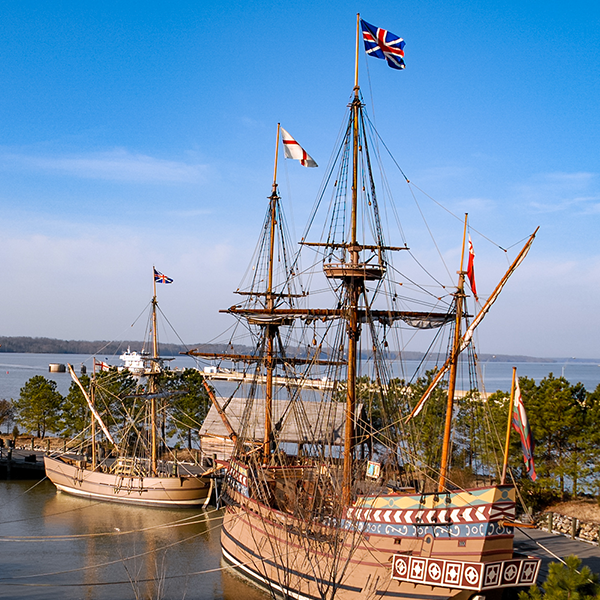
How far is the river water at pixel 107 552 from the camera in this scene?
2434 centimetres

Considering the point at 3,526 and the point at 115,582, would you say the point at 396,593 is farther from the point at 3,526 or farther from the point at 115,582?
the point at 3,526

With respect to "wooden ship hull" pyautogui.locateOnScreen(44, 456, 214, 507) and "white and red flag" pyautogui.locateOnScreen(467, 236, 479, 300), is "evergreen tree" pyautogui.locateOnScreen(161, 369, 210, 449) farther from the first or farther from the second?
"white and red flag" pyautogui.locateOnScreen(467, 236, 479, 300)

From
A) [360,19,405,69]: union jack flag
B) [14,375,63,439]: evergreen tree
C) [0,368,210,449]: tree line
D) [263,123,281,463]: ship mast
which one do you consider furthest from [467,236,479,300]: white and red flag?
[14,375,63,439]: evergreen tree

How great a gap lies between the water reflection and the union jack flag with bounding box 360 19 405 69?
750 inches

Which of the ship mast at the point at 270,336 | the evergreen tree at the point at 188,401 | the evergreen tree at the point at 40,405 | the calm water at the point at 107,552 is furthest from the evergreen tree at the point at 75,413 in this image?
the ship mast at the point at 270,336

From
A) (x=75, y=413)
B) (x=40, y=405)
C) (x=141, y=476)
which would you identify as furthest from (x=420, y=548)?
(x=40, y=405)

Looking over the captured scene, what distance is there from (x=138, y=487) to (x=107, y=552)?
10.1 metres

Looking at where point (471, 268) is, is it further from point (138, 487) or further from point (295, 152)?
point (138, 487)

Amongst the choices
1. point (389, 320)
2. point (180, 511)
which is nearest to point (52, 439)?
point (180, 511)

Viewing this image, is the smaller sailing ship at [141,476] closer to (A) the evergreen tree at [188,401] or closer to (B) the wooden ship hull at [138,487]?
(B) the wooden ship hull at [138,487]

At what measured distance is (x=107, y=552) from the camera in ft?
95.9

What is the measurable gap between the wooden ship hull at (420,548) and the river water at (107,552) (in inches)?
201

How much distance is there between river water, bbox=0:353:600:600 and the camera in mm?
24344

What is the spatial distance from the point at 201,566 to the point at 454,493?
13.8m
